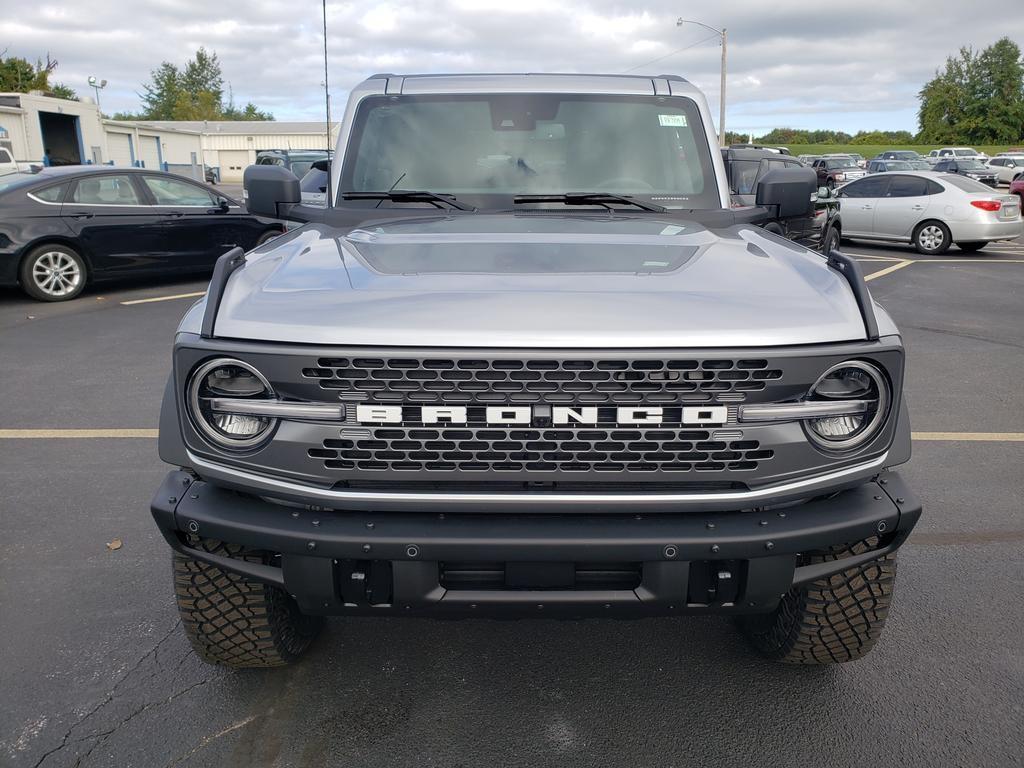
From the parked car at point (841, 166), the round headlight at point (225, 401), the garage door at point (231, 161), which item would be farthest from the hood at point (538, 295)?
the garage door at point (231, 161)

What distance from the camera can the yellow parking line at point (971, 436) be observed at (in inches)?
217

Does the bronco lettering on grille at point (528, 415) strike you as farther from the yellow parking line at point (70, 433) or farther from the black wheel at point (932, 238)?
the black wheel at point (932, 238)

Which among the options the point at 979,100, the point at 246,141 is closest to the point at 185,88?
the point at 246,141

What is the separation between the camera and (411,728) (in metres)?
2.70

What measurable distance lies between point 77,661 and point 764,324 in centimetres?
252

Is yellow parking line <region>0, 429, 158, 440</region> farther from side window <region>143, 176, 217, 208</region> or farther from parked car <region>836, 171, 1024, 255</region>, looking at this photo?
parked car <region>836, 171, 1024, 255</region>

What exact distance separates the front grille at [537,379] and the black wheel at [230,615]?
78cm

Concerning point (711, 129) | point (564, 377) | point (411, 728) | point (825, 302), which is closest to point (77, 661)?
point (411, 728)

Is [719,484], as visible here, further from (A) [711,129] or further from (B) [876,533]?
(A) [711,129]

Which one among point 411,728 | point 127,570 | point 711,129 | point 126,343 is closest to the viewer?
point 411,728

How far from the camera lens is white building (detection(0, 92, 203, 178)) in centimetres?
3691

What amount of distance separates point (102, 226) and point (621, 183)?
873cm

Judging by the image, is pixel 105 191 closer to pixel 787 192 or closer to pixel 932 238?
pixel 787 192

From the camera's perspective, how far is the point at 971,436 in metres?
5.59
